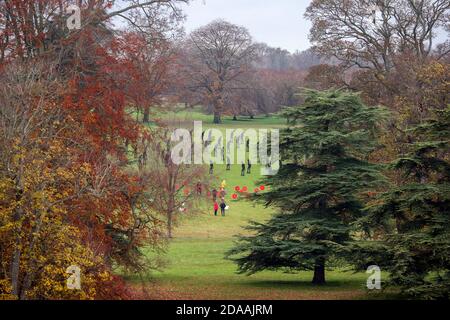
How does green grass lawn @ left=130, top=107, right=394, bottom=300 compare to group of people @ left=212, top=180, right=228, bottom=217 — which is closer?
green grass lawn @ left=130, top=107, right=394, bottom=300

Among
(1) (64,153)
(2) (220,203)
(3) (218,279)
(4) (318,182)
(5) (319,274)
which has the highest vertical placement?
(1) (64,153)

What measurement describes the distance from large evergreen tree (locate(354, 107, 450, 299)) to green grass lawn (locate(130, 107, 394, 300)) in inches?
107

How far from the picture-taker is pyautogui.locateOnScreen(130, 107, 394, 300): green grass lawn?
79.6 feet

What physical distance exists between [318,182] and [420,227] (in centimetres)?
610

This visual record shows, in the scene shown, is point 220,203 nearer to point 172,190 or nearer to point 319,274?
point 172,190

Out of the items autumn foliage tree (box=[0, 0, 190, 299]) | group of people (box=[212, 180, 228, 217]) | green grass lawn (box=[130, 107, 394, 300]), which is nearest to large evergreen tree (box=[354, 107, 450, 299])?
green grass lawn (box=[130, 107, 394, 300])

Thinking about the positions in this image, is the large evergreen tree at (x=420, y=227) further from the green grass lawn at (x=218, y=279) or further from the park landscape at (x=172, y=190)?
the green grass lawn at (x=218, y=279)

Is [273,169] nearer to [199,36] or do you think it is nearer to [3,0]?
[3,0]

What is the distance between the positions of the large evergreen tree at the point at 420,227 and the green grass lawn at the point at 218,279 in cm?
273

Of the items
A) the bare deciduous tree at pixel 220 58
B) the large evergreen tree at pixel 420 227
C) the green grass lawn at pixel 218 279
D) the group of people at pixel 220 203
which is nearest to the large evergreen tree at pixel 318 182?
the green grass lawn at pixel 218 279

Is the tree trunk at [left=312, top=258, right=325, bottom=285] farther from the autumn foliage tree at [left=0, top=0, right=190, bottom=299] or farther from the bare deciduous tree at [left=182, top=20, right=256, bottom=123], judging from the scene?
the bare deciduous tree at [left=182, top=20, right=256, bottom=123]

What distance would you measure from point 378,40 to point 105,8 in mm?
23566

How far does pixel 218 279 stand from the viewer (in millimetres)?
29188

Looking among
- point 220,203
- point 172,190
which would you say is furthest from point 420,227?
point 220,203
